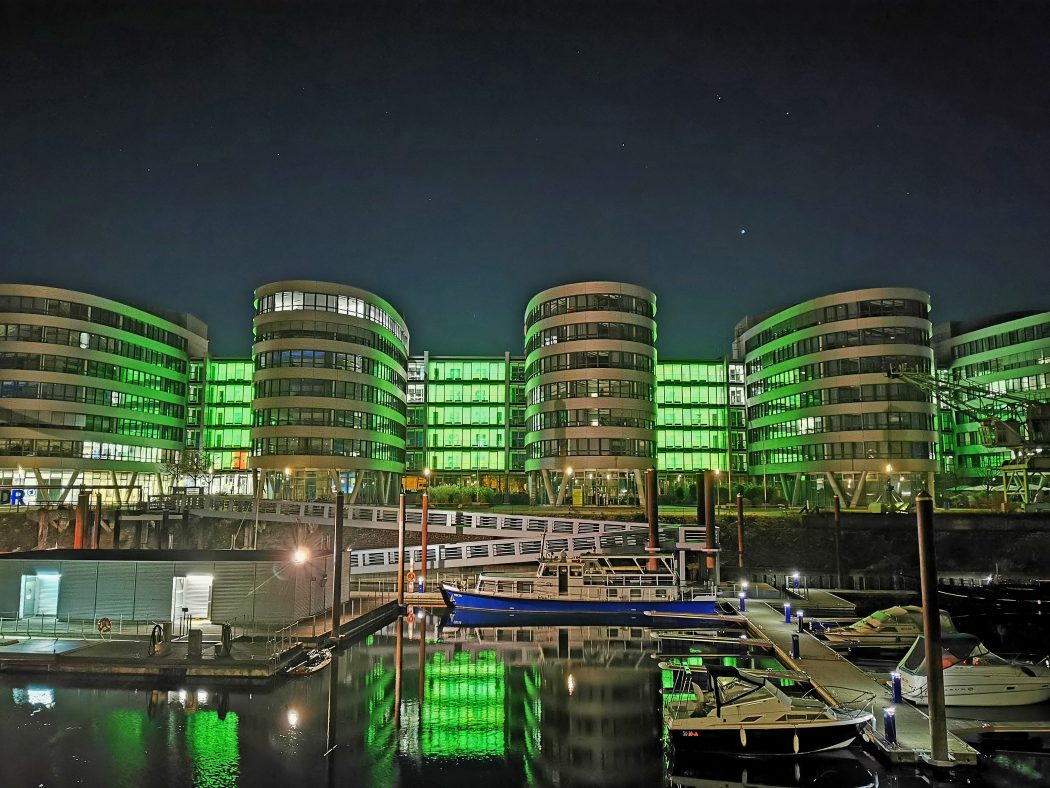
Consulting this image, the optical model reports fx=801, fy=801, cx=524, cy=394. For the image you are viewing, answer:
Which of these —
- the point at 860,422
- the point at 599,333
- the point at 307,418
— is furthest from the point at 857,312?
the point at 307,418

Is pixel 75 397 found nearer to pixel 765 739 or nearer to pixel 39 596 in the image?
pixel 39 596

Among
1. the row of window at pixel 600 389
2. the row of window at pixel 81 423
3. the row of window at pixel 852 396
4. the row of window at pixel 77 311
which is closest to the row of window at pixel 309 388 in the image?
the row of window at pixel 81 423

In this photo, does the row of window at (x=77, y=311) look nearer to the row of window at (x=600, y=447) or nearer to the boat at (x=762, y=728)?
the row of window at (x=600, y=447)

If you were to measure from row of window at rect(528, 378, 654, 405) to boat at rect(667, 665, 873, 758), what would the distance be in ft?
219

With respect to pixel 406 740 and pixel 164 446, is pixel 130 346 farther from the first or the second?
pixel 406 740

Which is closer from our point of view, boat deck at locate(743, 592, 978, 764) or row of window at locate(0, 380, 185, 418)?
boat deck at locate(743, 592, 978, 764)

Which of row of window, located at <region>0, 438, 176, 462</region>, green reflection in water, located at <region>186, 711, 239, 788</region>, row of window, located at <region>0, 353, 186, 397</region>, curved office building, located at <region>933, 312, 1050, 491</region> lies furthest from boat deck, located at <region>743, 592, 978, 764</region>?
row of window, located at <region>0, 353, 186, 397</region>

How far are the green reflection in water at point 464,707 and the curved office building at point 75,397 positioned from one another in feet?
194

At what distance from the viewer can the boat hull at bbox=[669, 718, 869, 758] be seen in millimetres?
23531

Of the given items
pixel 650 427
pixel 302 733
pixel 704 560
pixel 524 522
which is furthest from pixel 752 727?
pixel 650 427

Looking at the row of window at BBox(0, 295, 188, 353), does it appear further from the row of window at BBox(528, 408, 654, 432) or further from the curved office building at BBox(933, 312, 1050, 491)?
the curved office building at BBox(933, 312, 1050, 491)

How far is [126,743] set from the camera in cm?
2423

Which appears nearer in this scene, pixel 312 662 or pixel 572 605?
pixel 312 662

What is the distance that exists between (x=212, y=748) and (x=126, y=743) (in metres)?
2.74
